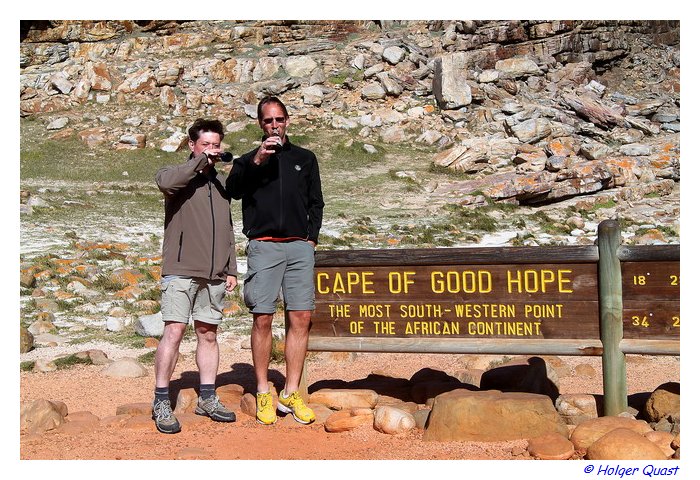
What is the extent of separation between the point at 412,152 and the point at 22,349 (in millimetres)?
22929

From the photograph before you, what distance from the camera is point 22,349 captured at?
9641 millimetres

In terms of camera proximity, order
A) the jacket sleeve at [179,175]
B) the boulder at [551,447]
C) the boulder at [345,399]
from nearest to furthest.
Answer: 1. the boulder at [551,447]
2. the jacket sleeve at [179,175]
3. the boulder at [345,399]

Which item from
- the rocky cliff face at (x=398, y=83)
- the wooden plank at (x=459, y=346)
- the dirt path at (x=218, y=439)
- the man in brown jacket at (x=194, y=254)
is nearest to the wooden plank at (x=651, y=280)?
the wooden plank at (x=459, y=346)

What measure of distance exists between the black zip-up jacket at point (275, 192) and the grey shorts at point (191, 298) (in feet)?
1.52

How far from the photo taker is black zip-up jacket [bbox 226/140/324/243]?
5.86 metres

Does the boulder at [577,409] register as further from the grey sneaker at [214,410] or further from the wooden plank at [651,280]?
the grey sneaker at [214,410]

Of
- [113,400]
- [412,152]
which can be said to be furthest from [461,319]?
[412,152]

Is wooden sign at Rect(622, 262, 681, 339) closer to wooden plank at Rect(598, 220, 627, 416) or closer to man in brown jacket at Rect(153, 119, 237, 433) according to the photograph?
wooden plank at Rect(598, 220, 627, 416)

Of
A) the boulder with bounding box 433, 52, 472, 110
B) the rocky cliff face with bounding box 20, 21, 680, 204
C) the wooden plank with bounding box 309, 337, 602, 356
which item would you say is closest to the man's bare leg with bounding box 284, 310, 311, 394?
the wooden plank with bounding box 309, 337, 602, 356

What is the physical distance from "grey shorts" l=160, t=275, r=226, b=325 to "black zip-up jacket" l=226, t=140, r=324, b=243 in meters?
0.46

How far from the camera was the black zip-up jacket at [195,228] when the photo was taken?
5.80 metres

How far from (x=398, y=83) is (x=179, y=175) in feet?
104

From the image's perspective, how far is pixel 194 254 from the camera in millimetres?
5828

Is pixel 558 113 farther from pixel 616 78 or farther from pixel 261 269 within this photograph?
pixel 261 269
